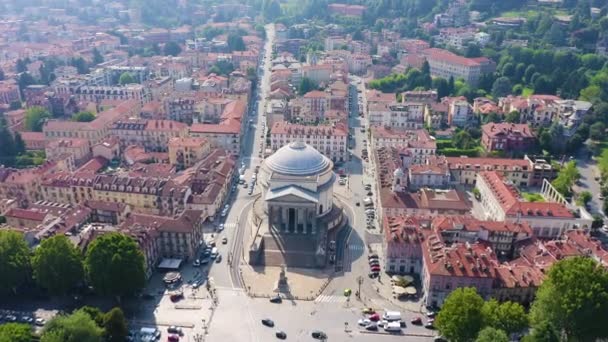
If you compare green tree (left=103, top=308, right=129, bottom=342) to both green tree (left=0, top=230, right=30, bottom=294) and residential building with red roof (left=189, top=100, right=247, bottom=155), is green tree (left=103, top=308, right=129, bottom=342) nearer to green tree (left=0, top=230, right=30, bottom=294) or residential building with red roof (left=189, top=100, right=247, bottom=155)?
green tree (left=0, top=230, right=30, bottom=294)

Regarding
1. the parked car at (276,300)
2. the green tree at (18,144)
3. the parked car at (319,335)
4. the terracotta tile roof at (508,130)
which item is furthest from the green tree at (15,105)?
the terracotta tile roof at (508,130)

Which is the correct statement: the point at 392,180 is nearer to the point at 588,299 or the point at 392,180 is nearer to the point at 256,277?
the point at 256,277

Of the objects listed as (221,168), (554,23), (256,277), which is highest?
(554,23)

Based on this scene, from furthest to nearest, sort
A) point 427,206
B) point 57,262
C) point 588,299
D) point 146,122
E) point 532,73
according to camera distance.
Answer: point 532,73, point 146,122, point 427,206, point 57,262, point 588,299

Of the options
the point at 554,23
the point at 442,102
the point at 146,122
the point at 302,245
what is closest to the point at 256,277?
the point at 302,245

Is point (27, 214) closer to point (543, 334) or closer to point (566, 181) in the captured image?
point (543, 334)

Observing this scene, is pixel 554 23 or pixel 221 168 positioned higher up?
pixel 554 23

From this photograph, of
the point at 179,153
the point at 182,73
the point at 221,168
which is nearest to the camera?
the point at 221,168
